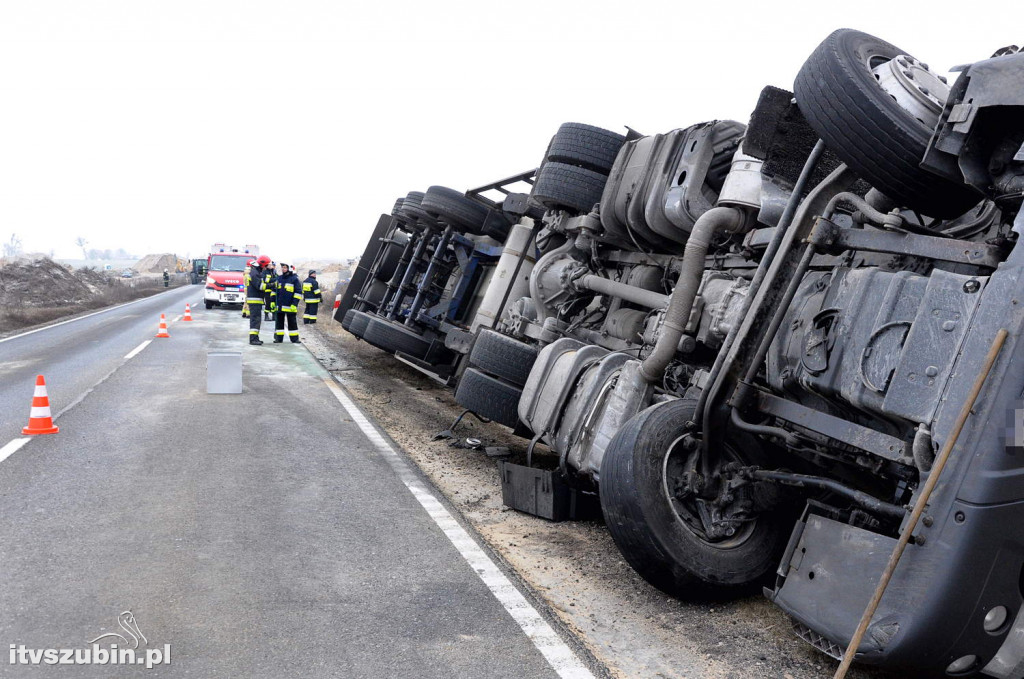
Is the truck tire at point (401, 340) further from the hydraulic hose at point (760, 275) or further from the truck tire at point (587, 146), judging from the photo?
the hydraulic hose at point (760, 275)

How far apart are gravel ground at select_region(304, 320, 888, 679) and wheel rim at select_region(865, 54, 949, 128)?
226cm

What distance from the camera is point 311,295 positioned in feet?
59.6

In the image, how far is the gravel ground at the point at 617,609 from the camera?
3.29 meters

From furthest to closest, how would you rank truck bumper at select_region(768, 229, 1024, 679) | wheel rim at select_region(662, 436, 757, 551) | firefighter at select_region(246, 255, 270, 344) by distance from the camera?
firefighter at select_region(246, 255, 270, 344) → wheel rim at select_region(662, 436, 757, 551) → truck bumper at select_region(768, 229, 1024, 679)

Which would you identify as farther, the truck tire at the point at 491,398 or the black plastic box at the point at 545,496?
the truck tire at the point at 491,398

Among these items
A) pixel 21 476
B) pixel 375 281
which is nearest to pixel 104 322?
pixel 375 281

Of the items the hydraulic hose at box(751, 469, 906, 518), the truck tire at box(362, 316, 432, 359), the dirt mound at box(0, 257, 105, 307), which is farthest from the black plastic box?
the dirt mound at box(0, 257, 105, 307)

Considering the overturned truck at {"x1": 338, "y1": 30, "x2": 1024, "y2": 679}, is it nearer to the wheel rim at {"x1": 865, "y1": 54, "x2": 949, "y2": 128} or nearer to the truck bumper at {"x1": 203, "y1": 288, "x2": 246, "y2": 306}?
the wheel rim at {"x1": 865, "y1": 54, "x2": 949, "y2": 128}

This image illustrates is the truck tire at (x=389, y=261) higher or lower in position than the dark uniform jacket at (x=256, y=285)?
higher

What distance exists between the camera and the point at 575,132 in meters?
7.12

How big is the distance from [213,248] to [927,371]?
3128 cm

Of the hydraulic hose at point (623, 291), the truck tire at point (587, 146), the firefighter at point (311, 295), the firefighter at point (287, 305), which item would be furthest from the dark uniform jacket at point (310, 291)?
the hydraulic hose at point (623, 291)

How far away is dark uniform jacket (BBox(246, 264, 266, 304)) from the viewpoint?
50.7 feet

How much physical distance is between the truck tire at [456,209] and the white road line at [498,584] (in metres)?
4.48
